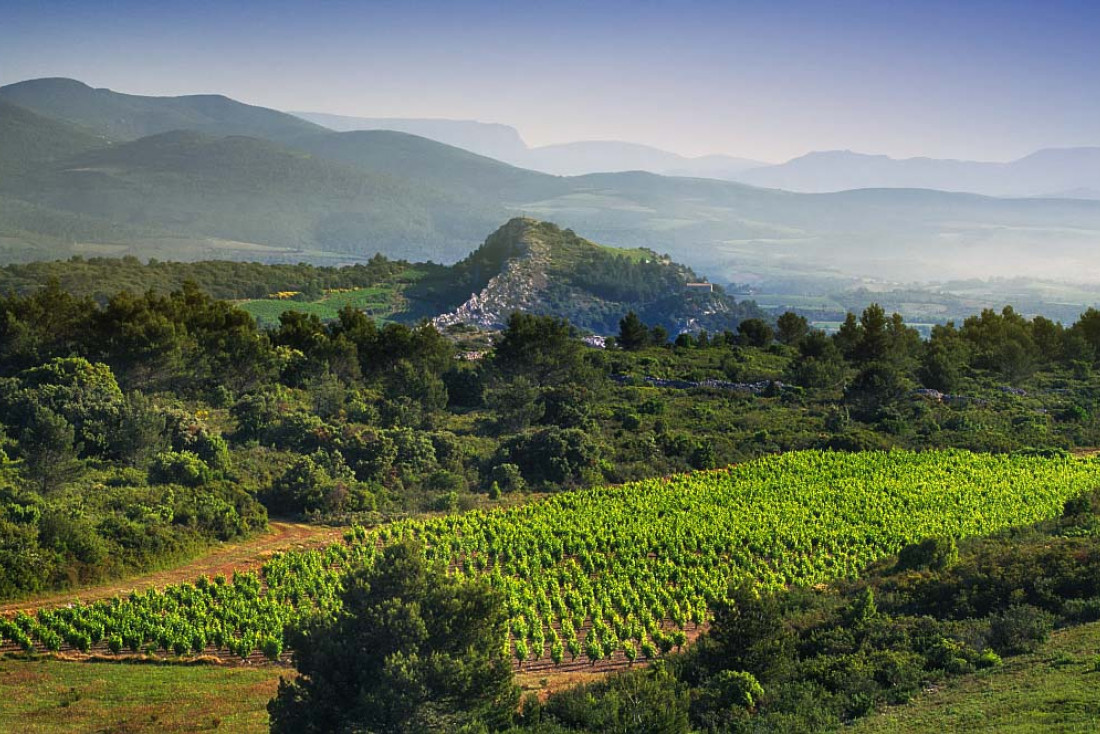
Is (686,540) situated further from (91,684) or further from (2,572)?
(2,572)

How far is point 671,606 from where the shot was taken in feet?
79.3

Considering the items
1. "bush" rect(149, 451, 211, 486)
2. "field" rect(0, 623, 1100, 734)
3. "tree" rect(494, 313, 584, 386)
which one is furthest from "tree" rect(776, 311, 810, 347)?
"field" rect(0, 623, 1100, 734)

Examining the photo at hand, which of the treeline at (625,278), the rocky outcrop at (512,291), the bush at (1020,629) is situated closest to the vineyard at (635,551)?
the bush at (1020,629)

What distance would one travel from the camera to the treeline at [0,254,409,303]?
335 ft

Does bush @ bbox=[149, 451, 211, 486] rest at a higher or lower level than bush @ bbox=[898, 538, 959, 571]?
lower

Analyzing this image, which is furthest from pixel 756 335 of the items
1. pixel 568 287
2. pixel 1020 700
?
pixel 568 287

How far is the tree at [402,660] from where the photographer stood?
13727 mm

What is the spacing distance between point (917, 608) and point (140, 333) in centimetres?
3808

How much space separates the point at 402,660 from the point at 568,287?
145 metres

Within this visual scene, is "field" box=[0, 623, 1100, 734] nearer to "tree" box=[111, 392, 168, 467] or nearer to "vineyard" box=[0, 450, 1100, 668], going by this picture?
"vineyard" box=[0, 450, 1100, 668]

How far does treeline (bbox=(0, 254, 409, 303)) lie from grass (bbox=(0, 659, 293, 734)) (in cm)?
8299

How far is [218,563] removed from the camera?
2753 cm

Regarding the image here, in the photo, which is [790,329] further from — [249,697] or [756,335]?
[249,697]

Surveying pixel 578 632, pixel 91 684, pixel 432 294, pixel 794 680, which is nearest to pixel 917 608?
pixel 794 680
